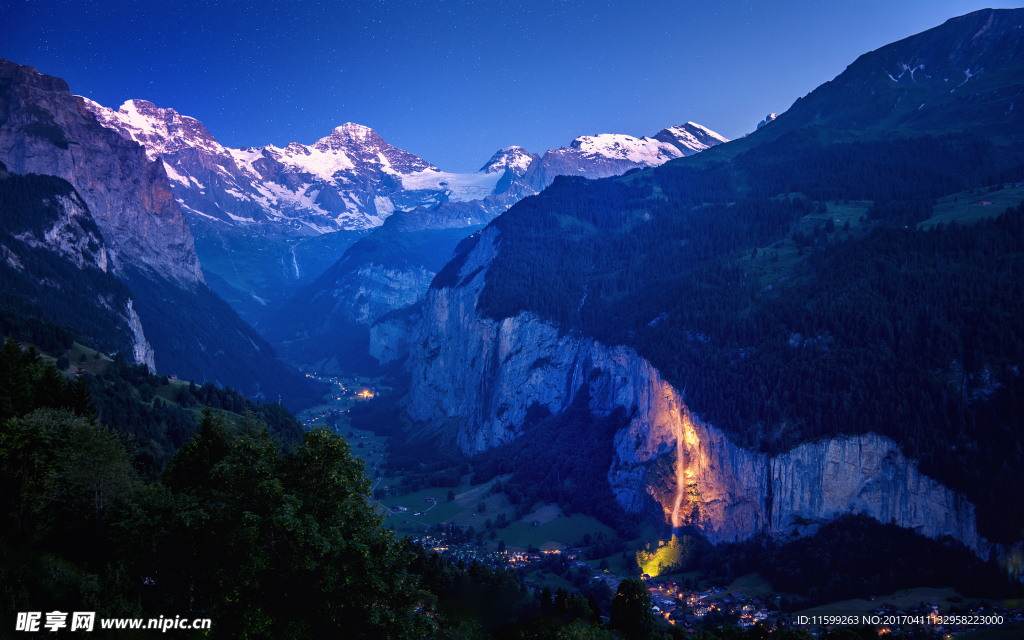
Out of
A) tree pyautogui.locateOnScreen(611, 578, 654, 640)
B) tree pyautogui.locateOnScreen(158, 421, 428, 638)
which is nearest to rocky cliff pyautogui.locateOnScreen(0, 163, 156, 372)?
tree pyautogui.locateOnScreen(158, 421, 428, 638)

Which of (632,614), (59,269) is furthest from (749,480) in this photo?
(59,269)

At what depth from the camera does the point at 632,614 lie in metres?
67.9

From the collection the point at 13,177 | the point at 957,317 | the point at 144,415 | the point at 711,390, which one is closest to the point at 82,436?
the point at 144,415

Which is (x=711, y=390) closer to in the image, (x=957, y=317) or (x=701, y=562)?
(x=701, y=562)

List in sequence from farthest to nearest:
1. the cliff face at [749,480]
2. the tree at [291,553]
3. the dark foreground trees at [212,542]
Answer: the cliff face at [749,480] < the dark foreground trees at [212,542] < the tree at [291,553]

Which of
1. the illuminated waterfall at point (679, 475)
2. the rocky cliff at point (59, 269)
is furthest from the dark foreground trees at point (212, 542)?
the rocky cliff at point (59, 269)

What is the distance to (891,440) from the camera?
10538 cm

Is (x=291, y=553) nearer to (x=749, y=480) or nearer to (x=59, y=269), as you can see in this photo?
(x=749, y=480)

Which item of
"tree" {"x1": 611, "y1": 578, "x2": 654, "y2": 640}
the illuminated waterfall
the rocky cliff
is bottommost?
"tree" {"x1": 611, "y1": 578, "x2": 654, "y2": 640}

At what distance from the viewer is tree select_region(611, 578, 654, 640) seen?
67.0 m

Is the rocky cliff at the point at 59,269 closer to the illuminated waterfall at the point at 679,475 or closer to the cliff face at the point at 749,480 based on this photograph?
the cliff face at the point at 749,480

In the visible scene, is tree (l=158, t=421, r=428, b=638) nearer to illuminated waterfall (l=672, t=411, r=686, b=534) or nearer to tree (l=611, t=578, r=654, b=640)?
tree (l=611, t=578, r=654, b=640)

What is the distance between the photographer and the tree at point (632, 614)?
220 ft

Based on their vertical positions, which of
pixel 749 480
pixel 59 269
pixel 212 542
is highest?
pixel 59 269
